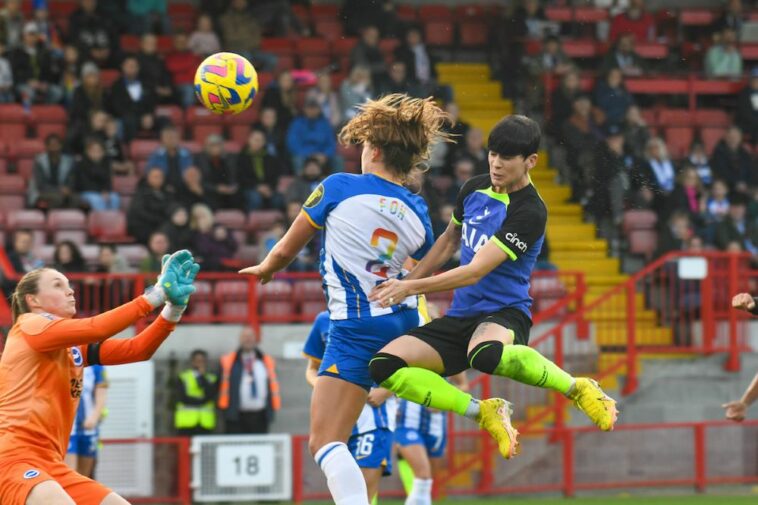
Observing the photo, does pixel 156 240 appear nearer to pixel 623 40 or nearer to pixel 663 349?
pixel 663 349

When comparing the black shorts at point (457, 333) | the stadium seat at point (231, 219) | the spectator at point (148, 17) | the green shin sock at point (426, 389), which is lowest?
the green shin sock at point (426, 389)

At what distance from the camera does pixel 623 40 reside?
61.2 feet

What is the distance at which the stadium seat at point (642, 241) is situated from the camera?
53.0 ft

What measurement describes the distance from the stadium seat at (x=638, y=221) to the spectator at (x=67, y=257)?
6362mm

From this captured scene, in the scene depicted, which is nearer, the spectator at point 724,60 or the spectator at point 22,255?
the spectator at point 22,255

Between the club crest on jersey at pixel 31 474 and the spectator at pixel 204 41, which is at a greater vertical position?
the spectator at pixel 204 41

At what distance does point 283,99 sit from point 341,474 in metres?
9.99

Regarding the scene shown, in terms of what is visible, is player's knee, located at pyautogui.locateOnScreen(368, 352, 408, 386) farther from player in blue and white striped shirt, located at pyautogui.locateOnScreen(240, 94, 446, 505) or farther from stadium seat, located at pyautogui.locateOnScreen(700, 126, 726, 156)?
stadium seat, located at pyautogui.locateOnScreen(700, 126, 726, 156)

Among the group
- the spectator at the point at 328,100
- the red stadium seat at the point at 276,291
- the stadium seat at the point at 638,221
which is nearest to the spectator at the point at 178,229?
the red stadium seat at the point at 276,291

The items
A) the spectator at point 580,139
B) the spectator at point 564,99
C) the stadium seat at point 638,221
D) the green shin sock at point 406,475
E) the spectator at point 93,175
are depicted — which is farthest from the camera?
the spectator at point 564,99

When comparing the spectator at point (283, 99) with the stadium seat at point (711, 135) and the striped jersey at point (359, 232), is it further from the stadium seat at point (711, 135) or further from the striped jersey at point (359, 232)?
the striped jersey at point (359, 232)

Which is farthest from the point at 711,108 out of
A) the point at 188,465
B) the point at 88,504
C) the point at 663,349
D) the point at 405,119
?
the point at 88,504

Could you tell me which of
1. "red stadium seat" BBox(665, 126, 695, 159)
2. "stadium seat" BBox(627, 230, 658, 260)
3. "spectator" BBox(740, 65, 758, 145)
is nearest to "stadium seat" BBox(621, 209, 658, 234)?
"stadium seat" BBox(627, 230, 658, 260)

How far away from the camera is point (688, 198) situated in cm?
1631
